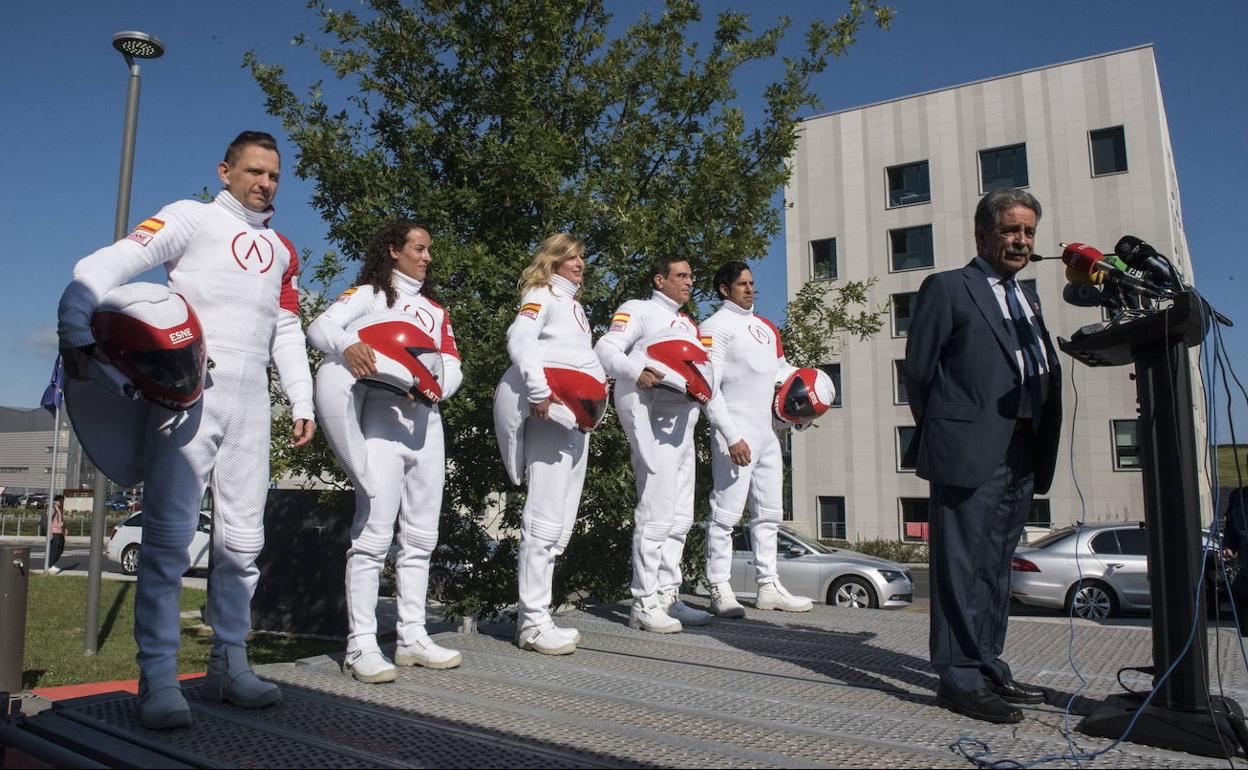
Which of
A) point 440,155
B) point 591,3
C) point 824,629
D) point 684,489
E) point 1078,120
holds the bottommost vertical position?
point 824,629

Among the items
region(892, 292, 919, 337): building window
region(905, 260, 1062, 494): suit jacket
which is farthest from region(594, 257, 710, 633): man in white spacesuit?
region(892, 292, 919, 337): building window

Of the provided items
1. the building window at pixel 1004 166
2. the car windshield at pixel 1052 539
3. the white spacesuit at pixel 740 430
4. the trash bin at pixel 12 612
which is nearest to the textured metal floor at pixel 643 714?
the white spacesuit at pixel 740 430

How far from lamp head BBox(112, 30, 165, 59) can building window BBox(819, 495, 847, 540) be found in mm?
30013

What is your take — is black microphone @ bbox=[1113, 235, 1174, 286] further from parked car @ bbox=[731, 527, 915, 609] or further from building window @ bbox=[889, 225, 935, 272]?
building window @ bbox=[889, 225, 935, 272]

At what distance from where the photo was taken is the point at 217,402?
3.48m

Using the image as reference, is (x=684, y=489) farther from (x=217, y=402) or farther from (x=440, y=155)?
(x=440, y=155)

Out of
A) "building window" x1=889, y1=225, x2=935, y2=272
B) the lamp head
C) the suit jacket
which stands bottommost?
the suit jacket

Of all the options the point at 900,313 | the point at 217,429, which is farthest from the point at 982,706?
the point at 900,313

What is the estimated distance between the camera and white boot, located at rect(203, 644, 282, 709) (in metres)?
3.40

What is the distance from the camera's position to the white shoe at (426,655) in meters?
4.26

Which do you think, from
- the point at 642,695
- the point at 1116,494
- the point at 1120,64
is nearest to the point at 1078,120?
the point at 1120,64

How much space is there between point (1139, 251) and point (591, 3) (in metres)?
5.77

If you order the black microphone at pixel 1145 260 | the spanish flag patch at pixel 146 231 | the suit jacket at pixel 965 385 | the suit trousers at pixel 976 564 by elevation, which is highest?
the spanish flag patch at pixel 146 231

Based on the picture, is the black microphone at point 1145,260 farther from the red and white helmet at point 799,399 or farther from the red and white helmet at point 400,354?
the red and white helmet at point 799,399
